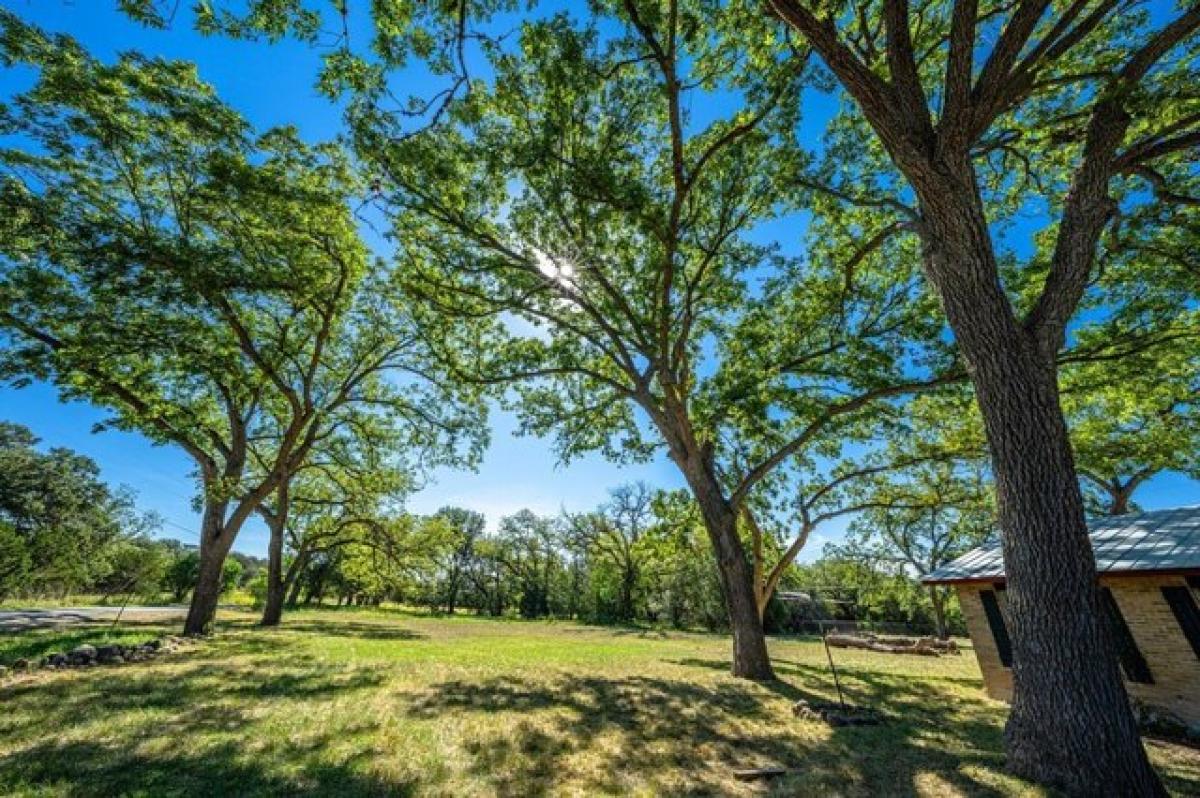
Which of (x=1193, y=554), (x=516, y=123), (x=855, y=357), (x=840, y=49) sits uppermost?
(x=516, y=123)

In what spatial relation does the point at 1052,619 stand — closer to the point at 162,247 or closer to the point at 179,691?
the point at 179,691

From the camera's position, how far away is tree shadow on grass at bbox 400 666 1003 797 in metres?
4.30

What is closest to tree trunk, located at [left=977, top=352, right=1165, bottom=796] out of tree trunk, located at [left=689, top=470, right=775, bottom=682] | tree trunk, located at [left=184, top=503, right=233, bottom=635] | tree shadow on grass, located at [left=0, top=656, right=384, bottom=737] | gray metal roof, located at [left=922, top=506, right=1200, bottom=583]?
gray metal roof, located at [left=922, top=506, right=1200, bottom=583]

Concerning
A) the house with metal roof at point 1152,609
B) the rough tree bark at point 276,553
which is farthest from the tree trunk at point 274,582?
the house with metal roof at point 1152,609

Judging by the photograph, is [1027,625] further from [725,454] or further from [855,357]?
[725,454]

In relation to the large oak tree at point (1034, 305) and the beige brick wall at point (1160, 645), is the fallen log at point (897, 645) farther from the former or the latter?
the large oak tree at point (1034, 305)

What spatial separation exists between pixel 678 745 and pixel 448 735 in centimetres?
282

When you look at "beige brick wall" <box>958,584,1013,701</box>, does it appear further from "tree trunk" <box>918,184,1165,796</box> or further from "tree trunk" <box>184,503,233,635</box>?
"tree trunk" <box>184,503,233,635</box>

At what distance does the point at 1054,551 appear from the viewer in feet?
13.7

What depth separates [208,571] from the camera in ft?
39.8

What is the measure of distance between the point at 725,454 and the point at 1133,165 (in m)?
8.14

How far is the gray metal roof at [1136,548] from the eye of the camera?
8180 mm

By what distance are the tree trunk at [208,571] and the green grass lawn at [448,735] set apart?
8.67ft

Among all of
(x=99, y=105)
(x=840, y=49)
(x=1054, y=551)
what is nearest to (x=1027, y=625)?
(x=1054, y=551)
